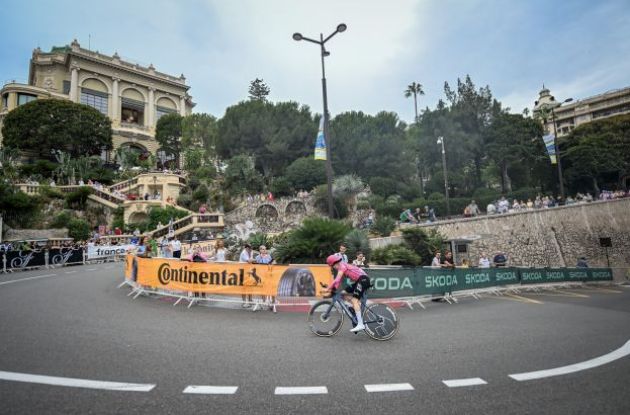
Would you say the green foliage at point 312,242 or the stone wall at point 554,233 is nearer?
the green foliage at point 312,242

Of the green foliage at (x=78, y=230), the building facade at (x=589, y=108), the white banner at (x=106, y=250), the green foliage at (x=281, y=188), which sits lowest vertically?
the white banner at (x=106, y=250)

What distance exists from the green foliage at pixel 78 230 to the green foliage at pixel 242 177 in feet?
51.3

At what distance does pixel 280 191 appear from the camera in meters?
40.2

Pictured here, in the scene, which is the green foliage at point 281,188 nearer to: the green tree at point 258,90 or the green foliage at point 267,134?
the green foliage at point 267,134

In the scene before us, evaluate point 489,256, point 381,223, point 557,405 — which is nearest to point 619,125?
point 489,256

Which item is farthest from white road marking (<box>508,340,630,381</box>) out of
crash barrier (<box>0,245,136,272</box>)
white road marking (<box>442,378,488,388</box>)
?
crash barrier (<box>0,245,136,272</box>)

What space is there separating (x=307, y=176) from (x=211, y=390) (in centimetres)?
3675

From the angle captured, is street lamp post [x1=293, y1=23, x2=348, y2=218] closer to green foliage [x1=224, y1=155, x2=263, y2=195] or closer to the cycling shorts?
the cycling shorts

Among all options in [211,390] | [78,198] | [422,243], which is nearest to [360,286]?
[211,390]

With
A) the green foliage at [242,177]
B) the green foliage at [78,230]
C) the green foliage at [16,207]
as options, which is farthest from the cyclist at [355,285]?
→ the green foliage at [16,207]

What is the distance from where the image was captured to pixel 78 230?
3011 centimetres

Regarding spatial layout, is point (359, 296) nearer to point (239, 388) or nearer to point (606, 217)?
point (239, 388)

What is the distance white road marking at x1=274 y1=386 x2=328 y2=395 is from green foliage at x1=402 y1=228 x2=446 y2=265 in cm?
1475

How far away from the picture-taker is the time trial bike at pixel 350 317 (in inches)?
239
